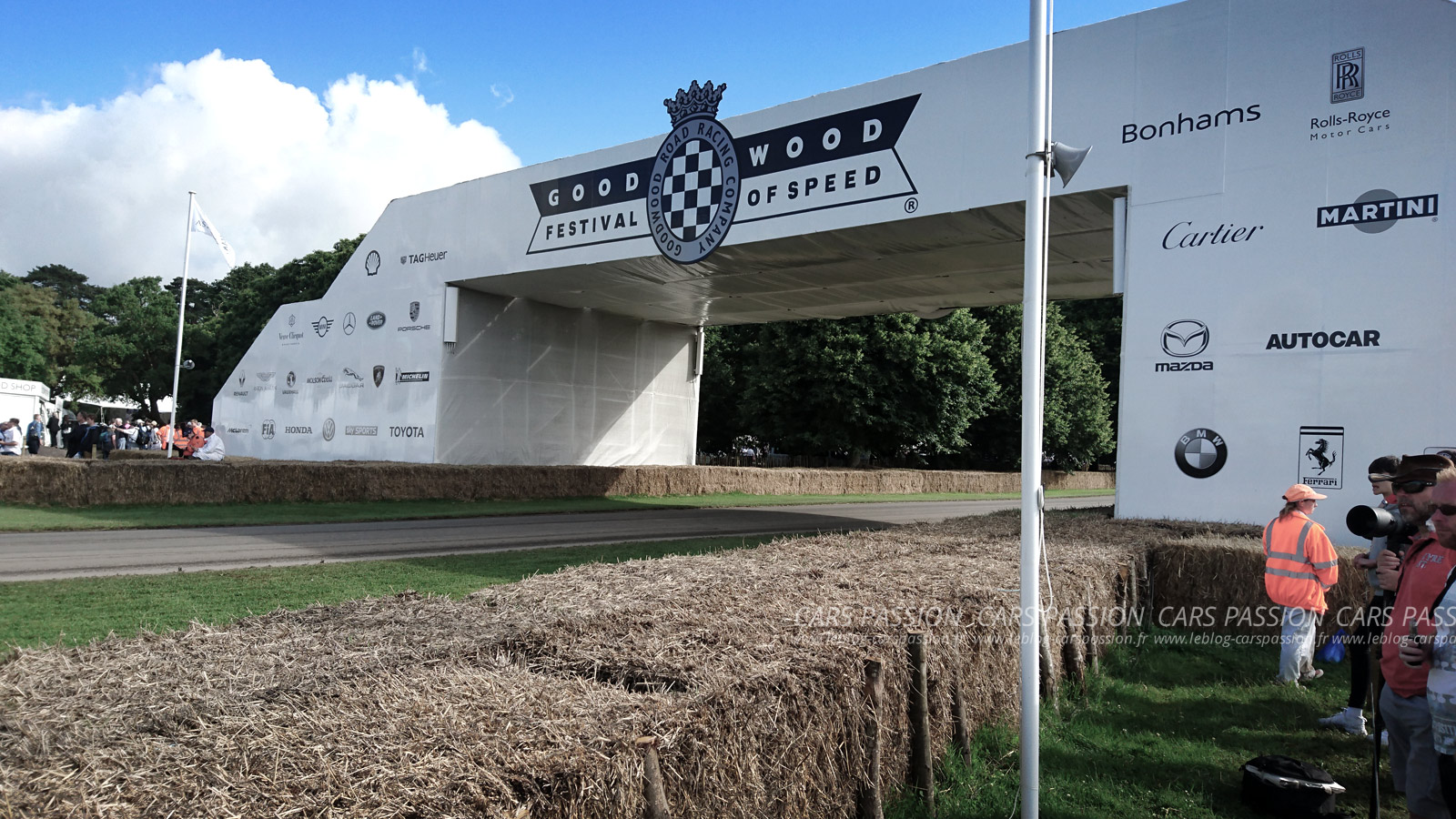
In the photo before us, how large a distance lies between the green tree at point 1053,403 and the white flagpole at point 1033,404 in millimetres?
40206

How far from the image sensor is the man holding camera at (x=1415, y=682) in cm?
377

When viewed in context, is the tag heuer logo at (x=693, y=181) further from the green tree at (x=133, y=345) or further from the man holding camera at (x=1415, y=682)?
the green tree at (x=133, y=345)

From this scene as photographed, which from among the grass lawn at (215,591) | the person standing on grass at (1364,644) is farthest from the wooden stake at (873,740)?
the person standing on grass at (1364,644)

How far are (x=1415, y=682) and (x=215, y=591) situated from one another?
31.8 feet

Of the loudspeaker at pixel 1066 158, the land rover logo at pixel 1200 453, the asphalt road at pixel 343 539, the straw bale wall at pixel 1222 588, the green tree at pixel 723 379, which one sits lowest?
the asphalt road at pixel 343 539

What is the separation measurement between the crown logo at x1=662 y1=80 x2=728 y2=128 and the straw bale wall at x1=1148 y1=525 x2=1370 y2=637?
473 inches

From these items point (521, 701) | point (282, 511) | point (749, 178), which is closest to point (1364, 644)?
point (521, 701)

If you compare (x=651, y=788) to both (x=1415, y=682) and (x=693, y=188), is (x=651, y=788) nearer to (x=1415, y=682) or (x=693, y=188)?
(x=1415, y=682)

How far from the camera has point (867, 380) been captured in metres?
35.2

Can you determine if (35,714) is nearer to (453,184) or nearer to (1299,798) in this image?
(1299,798)

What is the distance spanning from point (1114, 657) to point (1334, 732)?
1.76 meters

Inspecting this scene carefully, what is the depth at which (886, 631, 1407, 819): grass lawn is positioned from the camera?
15.7 feet

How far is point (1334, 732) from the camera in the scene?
6062 mm

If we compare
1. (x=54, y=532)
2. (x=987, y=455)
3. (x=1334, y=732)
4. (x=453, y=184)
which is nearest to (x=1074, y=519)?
(x=1334, y=732)
